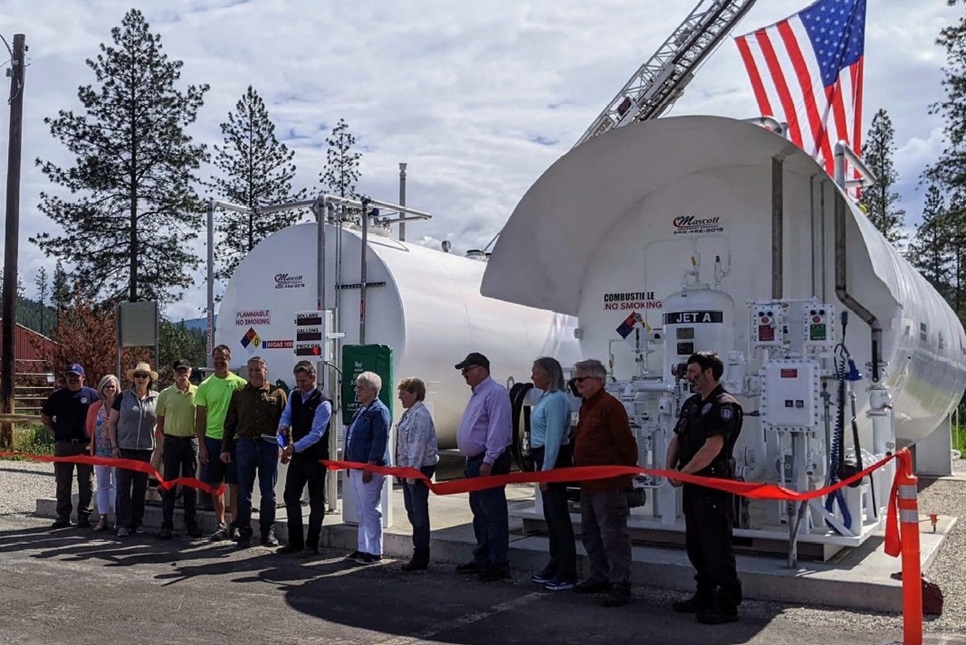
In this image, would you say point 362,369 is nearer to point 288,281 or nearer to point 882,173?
point 288,281

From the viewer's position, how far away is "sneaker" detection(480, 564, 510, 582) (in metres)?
8.22

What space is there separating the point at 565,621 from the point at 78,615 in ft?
11.0

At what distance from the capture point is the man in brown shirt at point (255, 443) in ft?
32.1

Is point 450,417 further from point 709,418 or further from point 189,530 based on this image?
point 709,418

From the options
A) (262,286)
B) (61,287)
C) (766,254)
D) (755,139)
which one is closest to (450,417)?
(262,286)

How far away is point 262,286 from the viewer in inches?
535

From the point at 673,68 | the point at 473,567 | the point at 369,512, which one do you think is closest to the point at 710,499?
the point at 473,567

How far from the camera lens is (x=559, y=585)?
25.8 feet

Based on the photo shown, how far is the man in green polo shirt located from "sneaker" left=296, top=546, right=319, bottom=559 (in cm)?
165

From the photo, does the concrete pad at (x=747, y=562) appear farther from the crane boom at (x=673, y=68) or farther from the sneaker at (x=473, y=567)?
the crane boom at (x=673, y=68)

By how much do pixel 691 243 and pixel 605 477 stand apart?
12.5ft

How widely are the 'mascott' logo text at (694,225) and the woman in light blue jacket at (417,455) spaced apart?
3.35 m

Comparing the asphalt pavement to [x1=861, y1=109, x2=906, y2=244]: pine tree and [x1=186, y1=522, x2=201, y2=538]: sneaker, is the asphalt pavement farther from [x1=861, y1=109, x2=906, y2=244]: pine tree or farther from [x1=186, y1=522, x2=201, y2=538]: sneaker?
[x1=861, y1=109, x2=906, y2=244]: pine tree

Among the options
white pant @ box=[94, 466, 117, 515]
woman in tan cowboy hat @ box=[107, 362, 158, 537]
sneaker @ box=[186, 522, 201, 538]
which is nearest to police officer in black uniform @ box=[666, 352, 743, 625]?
sneaker @ box=[186, 522, 201, 538]
